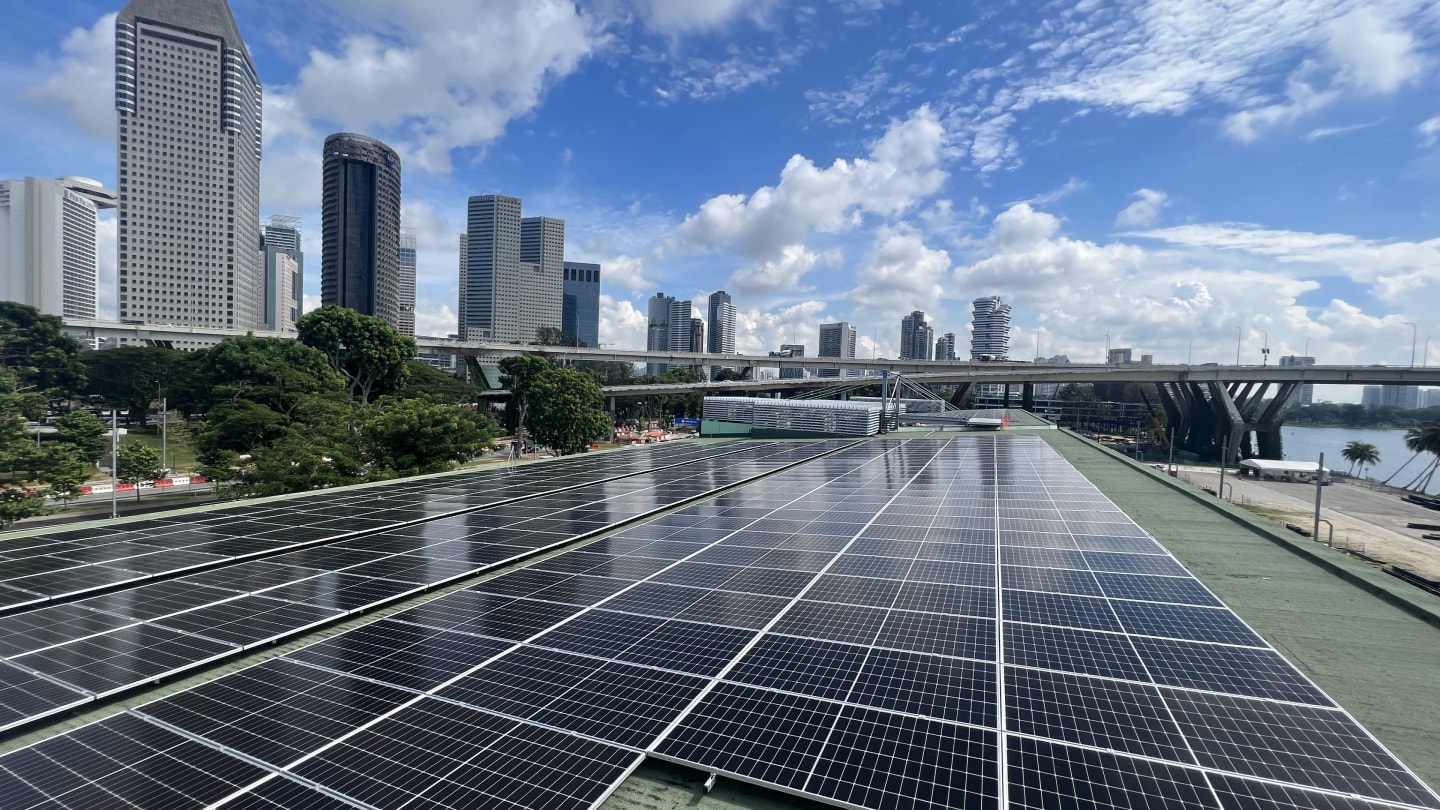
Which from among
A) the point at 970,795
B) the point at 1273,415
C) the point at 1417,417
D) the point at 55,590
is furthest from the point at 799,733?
the point at 1417,417

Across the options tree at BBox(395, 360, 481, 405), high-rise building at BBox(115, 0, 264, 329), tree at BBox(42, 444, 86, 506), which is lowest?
tree at BBox(42, 444, 86, 506)

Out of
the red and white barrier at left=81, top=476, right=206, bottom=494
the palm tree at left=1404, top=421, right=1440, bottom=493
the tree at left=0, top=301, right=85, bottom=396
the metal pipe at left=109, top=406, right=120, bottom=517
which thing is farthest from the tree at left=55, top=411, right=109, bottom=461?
the palm tree at left=1404, top=421, right=1440, bottom=493

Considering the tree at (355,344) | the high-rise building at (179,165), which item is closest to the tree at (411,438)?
the tree at (355,344)

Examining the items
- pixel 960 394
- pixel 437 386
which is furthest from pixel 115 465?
pixel 960 394

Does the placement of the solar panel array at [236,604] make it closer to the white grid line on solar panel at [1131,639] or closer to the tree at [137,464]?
the white grid line on solar panel at [1131,639]

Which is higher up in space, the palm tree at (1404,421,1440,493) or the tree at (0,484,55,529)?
the palm tree at (1404,421,1440,493)

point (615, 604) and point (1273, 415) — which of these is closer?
point (615, 604)

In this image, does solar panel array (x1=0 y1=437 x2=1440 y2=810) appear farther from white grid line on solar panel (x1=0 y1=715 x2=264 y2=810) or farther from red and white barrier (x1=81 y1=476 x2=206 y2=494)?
red and white barrier (x1=81 y1=476 x2=206 y2=494)

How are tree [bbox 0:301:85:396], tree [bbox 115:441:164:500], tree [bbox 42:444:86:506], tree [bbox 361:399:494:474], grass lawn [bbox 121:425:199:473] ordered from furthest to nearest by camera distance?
tree [bbox 0:301:85:396]
grass lawn [bbox 121:425:199:473]
tree [bbox 115:441:164:500]
tree [bbox 361:399:494:474]
tree [bbox 42:444:86:506]

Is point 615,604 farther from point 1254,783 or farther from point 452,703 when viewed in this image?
point 1254,783
